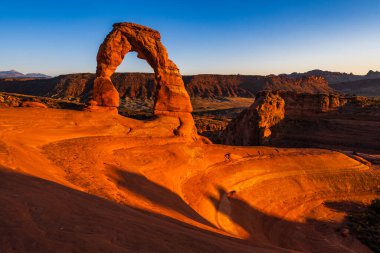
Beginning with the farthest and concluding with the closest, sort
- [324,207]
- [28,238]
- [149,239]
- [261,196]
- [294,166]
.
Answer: [294,166]
[324,207]
[261,196]
[149,239]
[28,238]

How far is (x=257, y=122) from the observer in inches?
1550

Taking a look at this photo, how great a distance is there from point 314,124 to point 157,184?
33.7m

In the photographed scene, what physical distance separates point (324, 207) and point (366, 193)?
514cm

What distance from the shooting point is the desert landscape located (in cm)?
544

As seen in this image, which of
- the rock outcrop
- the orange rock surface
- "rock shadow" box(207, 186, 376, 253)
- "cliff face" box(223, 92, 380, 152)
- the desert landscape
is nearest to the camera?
the orange rock surface

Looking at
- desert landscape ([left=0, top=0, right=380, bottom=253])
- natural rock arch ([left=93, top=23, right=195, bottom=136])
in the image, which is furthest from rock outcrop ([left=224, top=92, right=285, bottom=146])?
natural rock arch ([left=93, top=23, right=195, bottom=136])

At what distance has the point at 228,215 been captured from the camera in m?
17.1

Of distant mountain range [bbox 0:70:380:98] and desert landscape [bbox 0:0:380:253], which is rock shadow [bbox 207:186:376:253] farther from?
distant mountain range [bbox 0:70:380:98]

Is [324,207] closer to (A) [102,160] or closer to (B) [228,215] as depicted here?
(B) [228,215]

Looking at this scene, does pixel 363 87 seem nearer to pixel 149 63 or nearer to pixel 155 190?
pixel 149 63

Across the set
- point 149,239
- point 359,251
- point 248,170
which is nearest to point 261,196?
point 248,170

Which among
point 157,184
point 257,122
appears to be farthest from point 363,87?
point 157,184

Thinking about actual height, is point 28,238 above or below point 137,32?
below

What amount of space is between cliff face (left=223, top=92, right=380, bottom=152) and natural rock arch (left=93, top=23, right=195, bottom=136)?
18.4 meters
